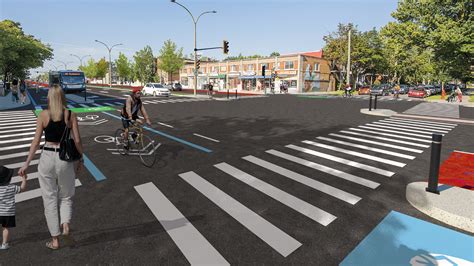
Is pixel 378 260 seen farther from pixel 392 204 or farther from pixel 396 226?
pixel 392 204

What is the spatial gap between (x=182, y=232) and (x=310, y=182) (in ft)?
9.55

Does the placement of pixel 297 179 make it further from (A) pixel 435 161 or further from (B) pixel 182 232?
(B) pixel 182 232

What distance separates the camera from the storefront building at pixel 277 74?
2081 inches

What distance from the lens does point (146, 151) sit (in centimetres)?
690

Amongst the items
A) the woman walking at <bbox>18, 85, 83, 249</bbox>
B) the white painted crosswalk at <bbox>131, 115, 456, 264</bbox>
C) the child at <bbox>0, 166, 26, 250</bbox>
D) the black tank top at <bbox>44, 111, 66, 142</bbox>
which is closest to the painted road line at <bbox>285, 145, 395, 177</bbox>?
the white painted crosswalk at <bbox>131, 115, 456, 264</bbox>

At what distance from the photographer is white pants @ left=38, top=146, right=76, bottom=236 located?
3.09 m

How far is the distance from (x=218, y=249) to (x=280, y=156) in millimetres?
4373

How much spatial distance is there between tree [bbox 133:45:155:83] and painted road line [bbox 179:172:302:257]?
76955 millimetres

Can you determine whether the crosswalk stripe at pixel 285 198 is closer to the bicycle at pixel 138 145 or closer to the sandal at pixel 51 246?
the bicycle at pixel 138 145

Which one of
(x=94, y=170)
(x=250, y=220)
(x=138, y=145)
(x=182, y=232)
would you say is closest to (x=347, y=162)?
(x=250, y=220)

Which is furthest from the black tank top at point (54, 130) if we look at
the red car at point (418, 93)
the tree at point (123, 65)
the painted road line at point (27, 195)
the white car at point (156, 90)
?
the tree at point (123, 65)

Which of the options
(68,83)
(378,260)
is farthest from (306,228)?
(68,83)

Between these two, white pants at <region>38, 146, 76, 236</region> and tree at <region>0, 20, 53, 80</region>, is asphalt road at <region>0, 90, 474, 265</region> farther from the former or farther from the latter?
tree at <region>0, 20, 53, 80</region>

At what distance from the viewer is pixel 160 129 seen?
11219mm
